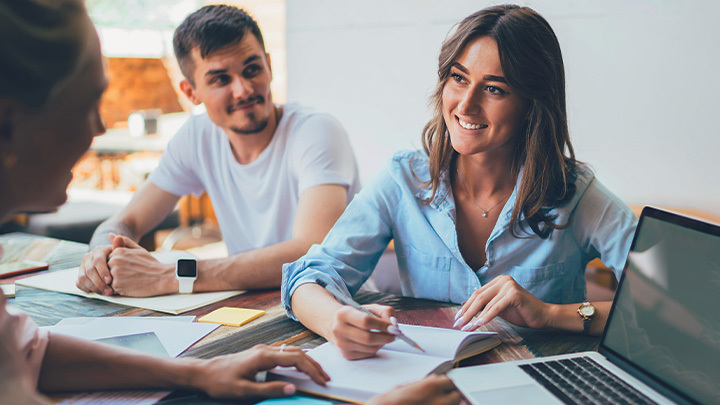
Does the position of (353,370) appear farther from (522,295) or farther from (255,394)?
(522,295)

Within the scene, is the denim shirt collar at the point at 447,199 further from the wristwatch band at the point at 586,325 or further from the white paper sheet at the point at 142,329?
the white paper sheet at the point at 142,329

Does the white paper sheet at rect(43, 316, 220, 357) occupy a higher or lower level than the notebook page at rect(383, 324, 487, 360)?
lower

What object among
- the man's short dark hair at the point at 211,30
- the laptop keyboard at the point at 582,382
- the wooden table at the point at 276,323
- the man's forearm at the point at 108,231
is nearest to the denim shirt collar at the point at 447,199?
the wooden table at the point at 276,323

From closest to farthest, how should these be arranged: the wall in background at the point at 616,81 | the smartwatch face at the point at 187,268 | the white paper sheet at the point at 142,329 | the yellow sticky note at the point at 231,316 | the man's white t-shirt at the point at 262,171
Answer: the white paper sheet at the point at 142,329, the yellow sticky note at the point at 231,316, the smartwatch face at the point at 187,268, the man's white t-shirt at the point at 262,171, the wall in background at the point at 616,81

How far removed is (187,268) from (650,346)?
106cm

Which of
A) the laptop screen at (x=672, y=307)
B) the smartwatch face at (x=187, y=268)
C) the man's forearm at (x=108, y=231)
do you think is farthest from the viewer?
the man's forearm at (x=108, y=231)

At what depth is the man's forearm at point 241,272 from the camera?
1482 mm

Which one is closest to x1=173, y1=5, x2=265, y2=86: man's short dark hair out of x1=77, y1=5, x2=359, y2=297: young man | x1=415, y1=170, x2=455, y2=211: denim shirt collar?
x1=77, y1=5, x2=359, y2=297: young man

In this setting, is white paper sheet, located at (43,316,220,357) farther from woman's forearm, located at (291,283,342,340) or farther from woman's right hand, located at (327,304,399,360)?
woman's right hand, located at (327,304,399,360)

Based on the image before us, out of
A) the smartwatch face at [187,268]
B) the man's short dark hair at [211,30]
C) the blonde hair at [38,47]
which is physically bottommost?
the smartwatch face at [187,268]

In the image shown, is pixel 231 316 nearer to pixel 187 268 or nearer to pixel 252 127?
pixel 187 268

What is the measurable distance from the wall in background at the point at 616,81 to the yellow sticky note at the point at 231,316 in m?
2.09

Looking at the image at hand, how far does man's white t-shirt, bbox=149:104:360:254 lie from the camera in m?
1.94

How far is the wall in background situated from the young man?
50.9 inches
